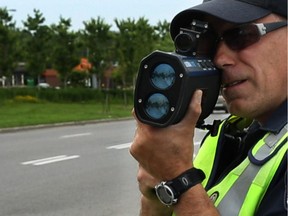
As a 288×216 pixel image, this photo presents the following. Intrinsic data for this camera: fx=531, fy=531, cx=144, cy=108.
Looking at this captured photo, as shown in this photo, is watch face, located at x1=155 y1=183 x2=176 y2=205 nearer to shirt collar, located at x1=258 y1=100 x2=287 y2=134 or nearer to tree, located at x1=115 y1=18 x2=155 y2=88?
shirt collar, located at x1=258 y1=100 x2=287 y2=134

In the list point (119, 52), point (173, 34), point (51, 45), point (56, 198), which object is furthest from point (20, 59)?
point (173, 34)

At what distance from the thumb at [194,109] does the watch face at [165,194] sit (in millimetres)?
201

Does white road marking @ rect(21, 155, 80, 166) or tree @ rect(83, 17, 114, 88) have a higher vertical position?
tree @ rect(83, 17, 114, 88)

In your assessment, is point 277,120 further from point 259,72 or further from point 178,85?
point 178,85

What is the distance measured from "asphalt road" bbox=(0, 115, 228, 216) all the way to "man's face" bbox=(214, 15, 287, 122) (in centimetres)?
195

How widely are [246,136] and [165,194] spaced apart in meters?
0.34

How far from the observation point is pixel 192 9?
1482mm

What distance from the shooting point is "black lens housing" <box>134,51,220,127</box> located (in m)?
1.27

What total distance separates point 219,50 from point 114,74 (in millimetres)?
33470

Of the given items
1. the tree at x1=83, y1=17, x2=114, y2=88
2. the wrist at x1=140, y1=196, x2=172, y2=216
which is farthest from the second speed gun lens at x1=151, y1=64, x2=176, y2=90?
the tree at x1=83, y1=17, x2=114, y2=88

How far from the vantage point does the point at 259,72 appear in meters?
1.43

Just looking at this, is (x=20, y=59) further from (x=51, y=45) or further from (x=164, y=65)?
(x=164, y=65)

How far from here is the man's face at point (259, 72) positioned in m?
1.43

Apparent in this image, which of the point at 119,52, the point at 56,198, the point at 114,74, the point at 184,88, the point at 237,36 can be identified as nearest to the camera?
the point at 184,88
